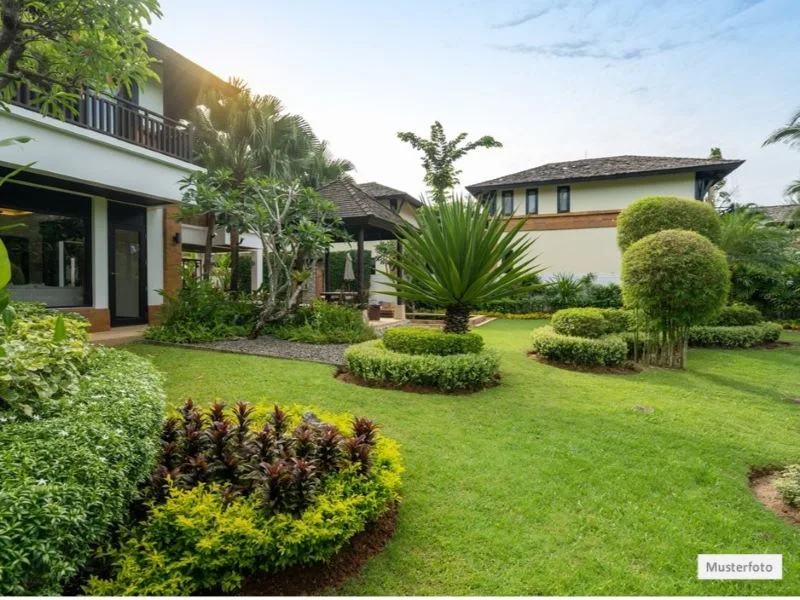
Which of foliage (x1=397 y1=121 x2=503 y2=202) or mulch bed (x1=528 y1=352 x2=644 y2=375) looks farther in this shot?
foliage (x1=397 y1=121 x2=503 y2=202)

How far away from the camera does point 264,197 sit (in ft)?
34.1

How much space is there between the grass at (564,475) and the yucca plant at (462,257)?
1615mm

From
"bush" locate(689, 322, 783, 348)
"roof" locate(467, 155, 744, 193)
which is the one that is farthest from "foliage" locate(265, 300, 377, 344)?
"roof" locate(467, 155, 744, 193)

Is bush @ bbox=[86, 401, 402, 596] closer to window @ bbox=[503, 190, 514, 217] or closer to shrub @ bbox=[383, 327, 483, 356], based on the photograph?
shrub @ bbox=[383, 327, 483, 356]

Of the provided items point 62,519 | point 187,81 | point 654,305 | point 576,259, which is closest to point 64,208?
point 187,81

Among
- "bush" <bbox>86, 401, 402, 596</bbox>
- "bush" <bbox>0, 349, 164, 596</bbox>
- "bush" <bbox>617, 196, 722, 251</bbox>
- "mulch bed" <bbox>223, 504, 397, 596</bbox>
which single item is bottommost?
"mulch bed" <bbox>223, 504, 397, 596</bbox>

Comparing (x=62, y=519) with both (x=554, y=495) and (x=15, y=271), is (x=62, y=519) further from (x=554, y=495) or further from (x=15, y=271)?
(x=15, y=271)

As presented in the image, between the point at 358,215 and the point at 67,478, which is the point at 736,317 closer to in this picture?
the point at 358,215

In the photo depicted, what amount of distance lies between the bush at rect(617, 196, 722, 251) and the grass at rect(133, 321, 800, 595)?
5485mm

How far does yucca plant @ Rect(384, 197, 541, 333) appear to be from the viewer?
7.01 meters

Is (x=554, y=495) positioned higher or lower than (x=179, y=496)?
lower

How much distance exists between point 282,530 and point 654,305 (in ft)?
29.2

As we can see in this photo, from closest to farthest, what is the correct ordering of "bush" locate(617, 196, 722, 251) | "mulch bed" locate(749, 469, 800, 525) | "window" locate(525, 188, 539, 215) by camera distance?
1. "mulch bed" locate(749, 469, 800, 525)
2. "bush" locate(617, 196, 722, 251)
3. "window" locate(525, 188, 539, 215)

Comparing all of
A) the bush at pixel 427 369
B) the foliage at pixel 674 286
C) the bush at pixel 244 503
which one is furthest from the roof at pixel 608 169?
the bush at pixel 244 503
